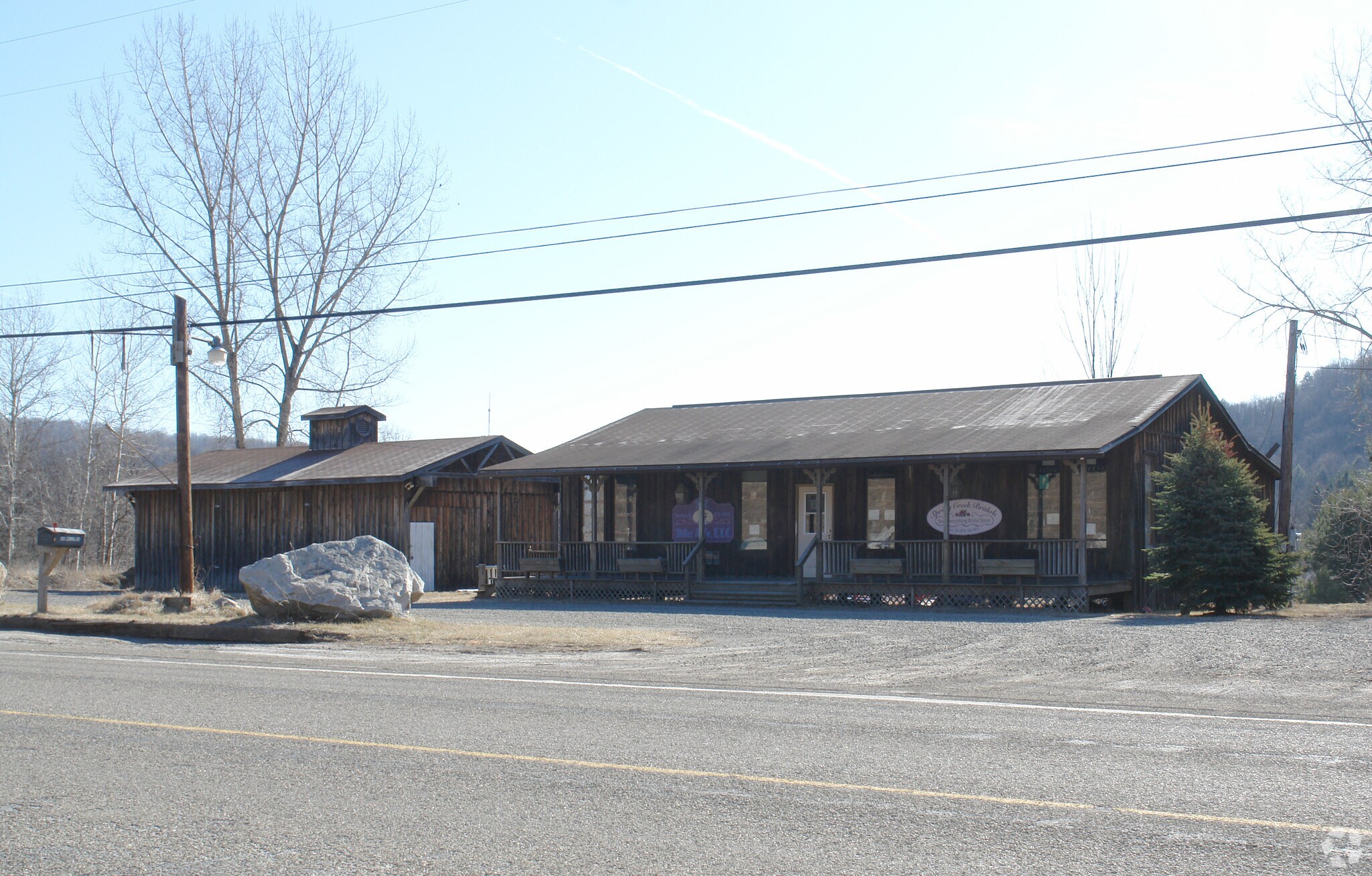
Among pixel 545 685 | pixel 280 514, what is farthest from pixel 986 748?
pixel 280 514

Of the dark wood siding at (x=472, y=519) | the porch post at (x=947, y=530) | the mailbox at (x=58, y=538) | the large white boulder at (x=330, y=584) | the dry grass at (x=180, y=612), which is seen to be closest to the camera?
the large white boulder at (x=330, y=584)

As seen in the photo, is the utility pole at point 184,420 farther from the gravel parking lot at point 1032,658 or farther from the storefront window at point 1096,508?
the storefront window at point 1096,508

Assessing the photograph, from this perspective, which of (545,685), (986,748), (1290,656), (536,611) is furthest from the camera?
(536,611)

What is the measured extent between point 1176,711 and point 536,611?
16.2m

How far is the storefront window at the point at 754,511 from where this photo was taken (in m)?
27.8

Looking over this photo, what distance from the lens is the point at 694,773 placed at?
6.62m

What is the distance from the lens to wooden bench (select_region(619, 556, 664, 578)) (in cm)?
2694

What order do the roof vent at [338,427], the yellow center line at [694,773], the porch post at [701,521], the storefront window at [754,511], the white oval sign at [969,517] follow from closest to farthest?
1. the yellow center line at [694,773]
2. the white oval sign at [969,517]
3. the porch post at [701,521]
4. the storefront window at [754,511]
5. the roof vent at [338,427]

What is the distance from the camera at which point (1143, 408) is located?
80.7 feet

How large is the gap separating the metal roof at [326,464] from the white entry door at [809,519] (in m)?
10.6

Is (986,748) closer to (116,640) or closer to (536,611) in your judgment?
(116,640)

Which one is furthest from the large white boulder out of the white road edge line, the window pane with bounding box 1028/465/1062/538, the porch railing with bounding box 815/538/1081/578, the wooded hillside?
the wooded hillside

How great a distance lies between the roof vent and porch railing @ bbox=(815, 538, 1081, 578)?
721 inches

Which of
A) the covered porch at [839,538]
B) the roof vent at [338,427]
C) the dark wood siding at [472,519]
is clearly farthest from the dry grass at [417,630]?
the roof vent at [338,427]
